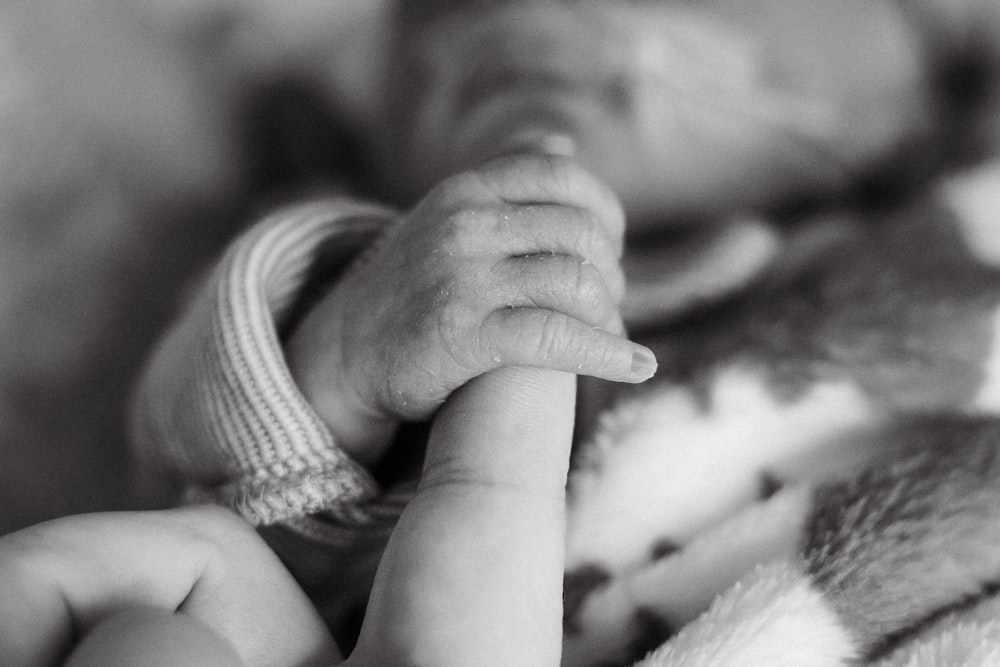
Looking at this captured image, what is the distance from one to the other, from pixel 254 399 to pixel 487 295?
0.13m

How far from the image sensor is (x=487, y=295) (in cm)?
38

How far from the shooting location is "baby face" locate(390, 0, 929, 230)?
0.65m

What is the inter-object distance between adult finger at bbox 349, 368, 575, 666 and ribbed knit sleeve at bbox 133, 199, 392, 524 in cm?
7

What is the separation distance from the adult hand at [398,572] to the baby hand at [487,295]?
0.03 m

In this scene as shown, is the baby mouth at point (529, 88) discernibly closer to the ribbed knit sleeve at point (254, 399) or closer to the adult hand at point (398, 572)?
the ribbed knit sleeve at point (254, 399)

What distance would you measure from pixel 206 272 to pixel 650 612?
0.40 metres

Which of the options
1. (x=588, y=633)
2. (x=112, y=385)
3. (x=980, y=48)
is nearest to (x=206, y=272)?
(x=112, y=385)

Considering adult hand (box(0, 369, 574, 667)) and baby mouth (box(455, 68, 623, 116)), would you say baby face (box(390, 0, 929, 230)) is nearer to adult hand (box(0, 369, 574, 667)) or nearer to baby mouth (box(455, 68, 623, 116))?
baby mouth (box(455, 68, 623, 116))

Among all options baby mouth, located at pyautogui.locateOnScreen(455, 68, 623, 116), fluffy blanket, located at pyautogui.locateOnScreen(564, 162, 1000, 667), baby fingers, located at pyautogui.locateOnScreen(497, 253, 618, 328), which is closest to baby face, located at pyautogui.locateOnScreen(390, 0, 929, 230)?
baby mouth, located at pyautogui.locateOnScreen(455, 68, 623, 116)

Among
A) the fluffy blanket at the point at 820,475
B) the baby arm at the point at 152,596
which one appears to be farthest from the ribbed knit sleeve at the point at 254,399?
the fluffy blanket at the point at 820,475

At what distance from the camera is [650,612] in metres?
0.41

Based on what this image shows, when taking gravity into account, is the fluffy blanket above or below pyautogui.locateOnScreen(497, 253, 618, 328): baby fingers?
below

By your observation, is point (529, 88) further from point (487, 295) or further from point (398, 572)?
point (398, 572)

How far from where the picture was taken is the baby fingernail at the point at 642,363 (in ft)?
1.24
